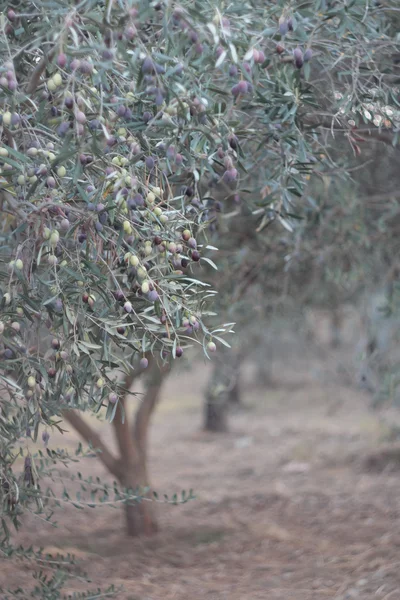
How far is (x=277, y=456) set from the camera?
37.2 ft

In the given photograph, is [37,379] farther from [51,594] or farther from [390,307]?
[390,307]

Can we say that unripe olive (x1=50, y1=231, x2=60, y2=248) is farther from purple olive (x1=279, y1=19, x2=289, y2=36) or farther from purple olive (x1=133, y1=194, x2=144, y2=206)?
purple olive (x1=279, y1=19, x2=289, y2=36)

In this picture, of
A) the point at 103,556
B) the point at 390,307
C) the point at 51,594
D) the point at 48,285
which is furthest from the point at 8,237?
the point at 103,556

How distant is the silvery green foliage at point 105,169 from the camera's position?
226cm

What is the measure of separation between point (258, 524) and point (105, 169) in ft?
16.2

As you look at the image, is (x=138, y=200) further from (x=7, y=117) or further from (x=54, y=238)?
(x=7, y=117)

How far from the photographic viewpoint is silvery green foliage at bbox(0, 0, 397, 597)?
226 centimetres

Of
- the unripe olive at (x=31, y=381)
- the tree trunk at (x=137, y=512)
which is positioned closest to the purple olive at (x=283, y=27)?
the unripe olive at (x=31, y=381)

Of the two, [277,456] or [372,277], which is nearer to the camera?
[372,277]

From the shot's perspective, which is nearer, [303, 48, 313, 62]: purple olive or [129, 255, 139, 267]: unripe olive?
[129, 255, 139, 267]: unripe olive

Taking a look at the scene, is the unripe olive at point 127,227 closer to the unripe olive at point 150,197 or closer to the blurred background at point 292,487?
the unripe olive at point 150,197

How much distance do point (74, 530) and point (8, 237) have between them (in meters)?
4.61

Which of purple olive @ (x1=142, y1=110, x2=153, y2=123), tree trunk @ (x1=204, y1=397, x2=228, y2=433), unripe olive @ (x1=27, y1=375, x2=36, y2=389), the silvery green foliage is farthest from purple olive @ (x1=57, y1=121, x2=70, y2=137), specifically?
tree trunk @ (x1=204, y1=397, x2=228, y2=433)

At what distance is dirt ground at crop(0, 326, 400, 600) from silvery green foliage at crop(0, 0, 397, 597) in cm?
199
